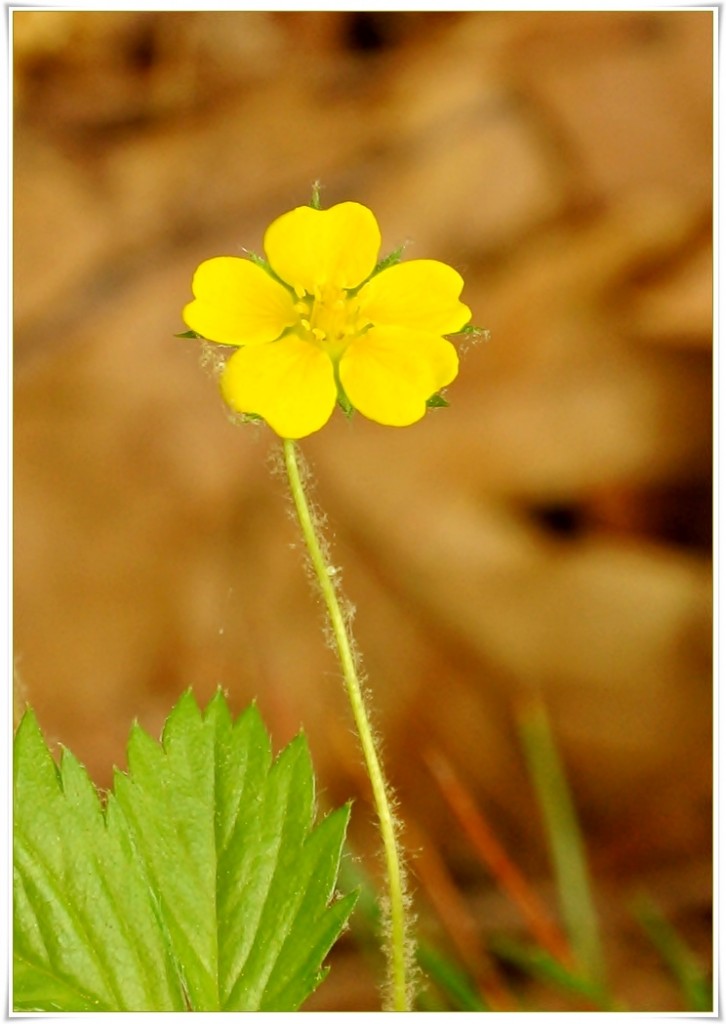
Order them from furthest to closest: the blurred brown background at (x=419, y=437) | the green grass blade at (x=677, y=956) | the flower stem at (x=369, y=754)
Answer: the blurred brown background at (x=419, y=437), the green grass blade at (x=677, y=956), the flower stem at (x=369, y=754)

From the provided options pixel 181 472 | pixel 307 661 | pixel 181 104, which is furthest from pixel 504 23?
pixel 307 661

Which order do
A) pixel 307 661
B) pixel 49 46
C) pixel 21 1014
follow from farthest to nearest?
pixel 307 661, pixel 49 46, pixel 21 1014

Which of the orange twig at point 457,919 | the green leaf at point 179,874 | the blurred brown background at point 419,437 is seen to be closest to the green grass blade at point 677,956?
the blurred brown background at point 419,437

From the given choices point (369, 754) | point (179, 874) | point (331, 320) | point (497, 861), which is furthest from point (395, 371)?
point (497, 861)

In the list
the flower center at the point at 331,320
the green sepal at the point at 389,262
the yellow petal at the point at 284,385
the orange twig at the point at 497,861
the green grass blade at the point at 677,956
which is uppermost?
the green sepal at the point at 389,262

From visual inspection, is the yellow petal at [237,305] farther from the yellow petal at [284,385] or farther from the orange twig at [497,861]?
the orange twig at [497,861]

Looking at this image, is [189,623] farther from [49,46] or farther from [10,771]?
[49,46]

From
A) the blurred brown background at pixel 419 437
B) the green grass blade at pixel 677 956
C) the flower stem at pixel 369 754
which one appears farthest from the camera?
the blurred brown background at pixel 419 437

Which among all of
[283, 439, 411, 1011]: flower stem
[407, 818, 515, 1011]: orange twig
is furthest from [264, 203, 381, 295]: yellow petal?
[407, 818, 515, 1011]: orange twig
